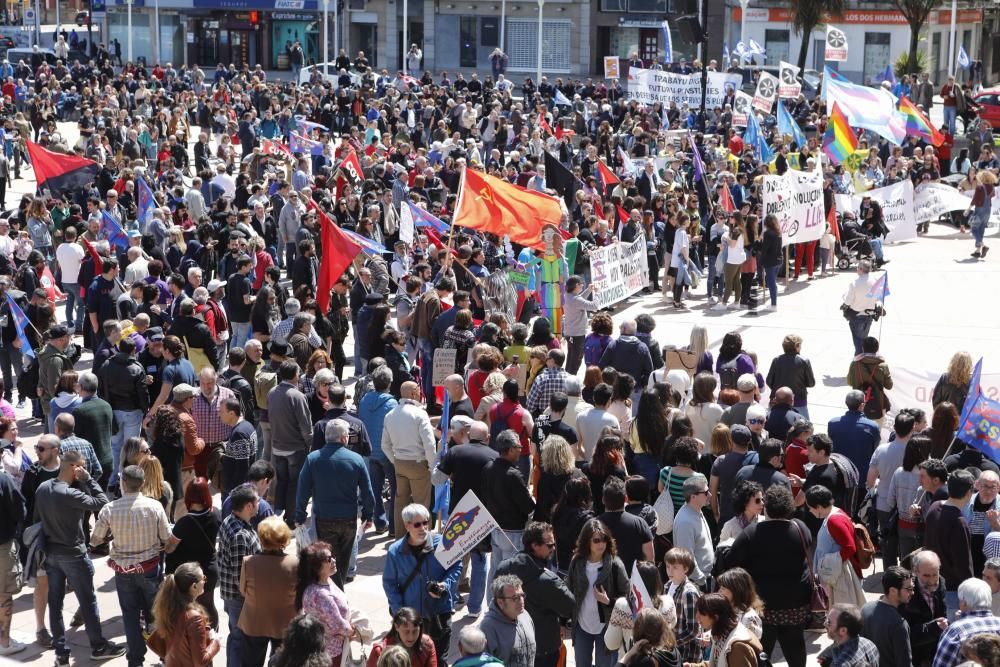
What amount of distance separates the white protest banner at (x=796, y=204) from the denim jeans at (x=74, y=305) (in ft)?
32.4

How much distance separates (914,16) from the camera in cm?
5406

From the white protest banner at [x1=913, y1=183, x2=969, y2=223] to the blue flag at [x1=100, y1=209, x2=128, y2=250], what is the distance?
15.6 meters

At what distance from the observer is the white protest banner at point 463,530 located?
28.2 feet

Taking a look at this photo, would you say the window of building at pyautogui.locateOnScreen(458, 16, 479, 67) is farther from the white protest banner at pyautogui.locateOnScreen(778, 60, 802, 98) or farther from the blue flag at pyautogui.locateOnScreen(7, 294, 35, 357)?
the blue flag at pyautogui.locateOnScreen(7, 294, 35, 357)

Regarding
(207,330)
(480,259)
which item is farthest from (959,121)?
(207,330)

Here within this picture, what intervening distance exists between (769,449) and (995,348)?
403 inches

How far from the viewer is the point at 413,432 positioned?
35.4 feet

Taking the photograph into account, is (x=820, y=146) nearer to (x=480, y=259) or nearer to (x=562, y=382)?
(x=480, y=259)

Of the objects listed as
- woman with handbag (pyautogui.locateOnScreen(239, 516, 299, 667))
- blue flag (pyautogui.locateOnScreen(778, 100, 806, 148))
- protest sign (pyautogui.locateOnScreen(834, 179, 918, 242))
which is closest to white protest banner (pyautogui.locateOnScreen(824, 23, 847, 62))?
blue flag (pyautogui.locateOnScreen(778, 100, 806, 148))

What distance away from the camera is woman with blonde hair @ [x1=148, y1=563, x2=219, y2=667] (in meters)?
7.86

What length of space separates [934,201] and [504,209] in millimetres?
13318

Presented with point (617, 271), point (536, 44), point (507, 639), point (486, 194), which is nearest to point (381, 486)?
point (507, 639)

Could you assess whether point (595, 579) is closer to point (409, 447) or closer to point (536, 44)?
point (409, 447)

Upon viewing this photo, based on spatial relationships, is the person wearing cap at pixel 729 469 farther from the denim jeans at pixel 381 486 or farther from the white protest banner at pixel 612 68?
the white protest banner at pixel 612 68
